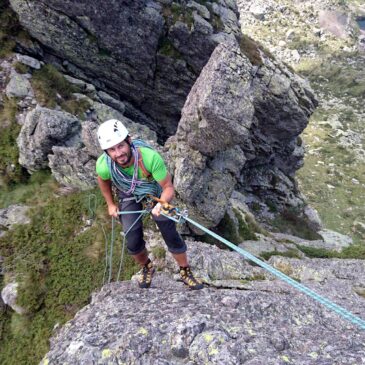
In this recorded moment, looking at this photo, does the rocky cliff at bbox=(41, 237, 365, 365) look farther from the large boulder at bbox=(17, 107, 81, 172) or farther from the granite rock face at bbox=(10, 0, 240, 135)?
the granite rock face at bbox=(10, 0, 240, 135)

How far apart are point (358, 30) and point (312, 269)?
210657 mm

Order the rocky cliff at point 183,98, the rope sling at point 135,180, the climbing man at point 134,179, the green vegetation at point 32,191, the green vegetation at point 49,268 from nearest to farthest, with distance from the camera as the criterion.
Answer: the climbing man at point 134,179 < the rope sling at point 135,180 < the green vegetation at point 49,268 < the rocky cliff at point 183,98 < the green vegetation at point 32,191

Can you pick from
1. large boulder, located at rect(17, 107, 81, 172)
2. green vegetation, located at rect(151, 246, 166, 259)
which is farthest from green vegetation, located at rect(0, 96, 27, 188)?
green vegetation, located at rect(151, 246, 166, 259)

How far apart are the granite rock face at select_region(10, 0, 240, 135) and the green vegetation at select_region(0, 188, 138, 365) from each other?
14586mm

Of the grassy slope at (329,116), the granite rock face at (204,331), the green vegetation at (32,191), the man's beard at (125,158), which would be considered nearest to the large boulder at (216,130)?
the green vegetation at (32,191)

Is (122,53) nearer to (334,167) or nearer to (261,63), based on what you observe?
(261,63)

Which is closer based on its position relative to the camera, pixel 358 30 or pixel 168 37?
pixel 168 37

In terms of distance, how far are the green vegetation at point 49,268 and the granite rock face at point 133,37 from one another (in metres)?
14.6

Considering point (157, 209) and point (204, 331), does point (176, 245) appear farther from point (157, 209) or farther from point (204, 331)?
point (204, 331)

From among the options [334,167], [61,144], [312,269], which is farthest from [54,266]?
[334,167]

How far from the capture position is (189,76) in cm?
2842

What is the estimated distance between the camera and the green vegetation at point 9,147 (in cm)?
1834

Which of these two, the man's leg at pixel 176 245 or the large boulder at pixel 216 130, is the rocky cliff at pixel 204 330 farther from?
the large boulder at pixel 216 130

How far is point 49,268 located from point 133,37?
1897 cm
